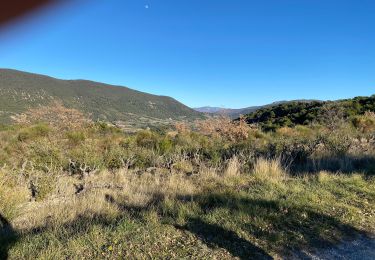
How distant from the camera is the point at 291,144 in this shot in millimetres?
13172

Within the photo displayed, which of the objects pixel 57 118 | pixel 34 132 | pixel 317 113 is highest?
pixel 317 113

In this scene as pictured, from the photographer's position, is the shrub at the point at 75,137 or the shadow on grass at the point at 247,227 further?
the shrub at the point at 75,137

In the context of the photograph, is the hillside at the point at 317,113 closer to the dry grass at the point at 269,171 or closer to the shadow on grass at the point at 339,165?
the shadow on grass at the point at 339,165

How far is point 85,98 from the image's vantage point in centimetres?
10006

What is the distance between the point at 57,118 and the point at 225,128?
33.7ft

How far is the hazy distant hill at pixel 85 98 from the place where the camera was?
67.4m

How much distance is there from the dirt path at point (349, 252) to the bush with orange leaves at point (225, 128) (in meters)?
15.7

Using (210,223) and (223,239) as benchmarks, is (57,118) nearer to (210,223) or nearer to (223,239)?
(210,223)

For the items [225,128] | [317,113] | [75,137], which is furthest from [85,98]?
[75,137]

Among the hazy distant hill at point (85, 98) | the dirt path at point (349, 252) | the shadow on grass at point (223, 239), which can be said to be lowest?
the dirt path at point (349, 252)

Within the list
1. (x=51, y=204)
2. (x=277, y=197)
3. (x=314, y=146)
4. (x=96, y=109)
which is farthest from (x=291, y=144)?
(x=96, y=109)

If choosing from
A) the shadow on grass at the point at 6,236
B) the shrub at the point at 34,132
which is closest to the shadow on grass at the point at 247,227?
the shadow on grass at the point at 6,236

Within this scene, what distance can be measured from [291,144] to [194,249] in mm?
9424

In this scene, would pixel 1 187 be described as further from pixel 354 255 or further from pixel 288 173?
pixel 288 173
